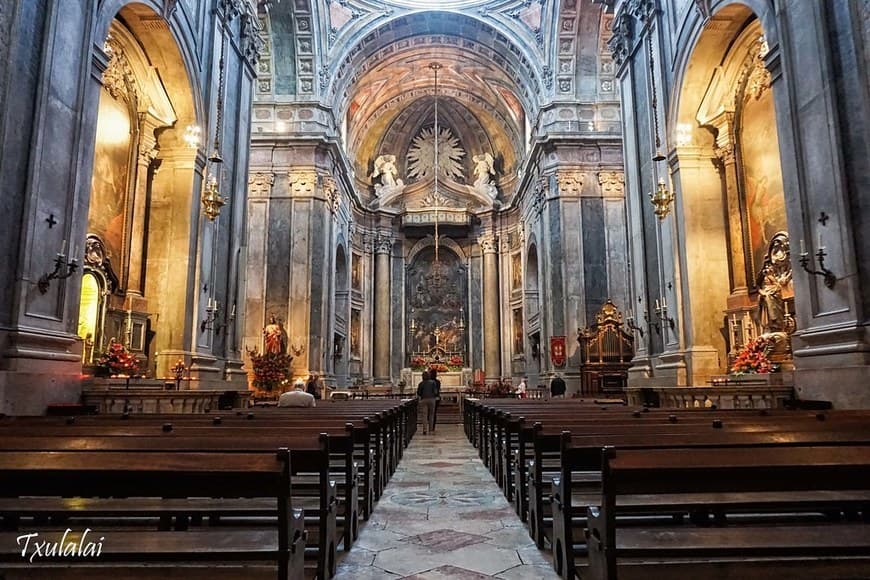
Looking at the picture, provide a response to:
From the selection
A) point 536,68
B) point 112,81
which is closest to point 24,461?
point 112,81

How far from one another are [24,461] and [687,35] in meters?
11.0

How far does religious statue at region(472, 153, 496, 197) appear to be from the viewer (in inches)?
1110

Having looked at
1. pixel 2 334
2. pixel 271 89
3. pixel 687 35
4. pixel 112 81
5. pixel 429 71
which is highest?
pixel 429 71

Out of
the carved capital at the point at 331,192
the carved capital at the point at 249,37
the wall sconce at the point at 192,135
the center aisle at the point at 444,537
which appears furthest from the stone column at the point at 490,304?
the center aisle at the point at 444,537

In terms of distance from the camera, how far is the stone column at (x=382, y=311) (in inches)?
1068

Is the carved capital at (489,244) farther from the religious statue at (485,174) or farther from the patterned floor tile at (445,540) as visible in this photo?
the patterned floor tile at (445,540)

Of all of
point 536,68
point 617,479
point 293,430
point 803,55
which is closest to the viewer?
point 617,479

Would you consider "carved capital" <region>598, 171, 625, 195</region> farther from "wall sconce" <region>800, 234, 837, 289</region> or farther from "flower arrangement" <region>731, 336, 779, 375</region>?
"wall sconce" <region>800, 234, 837, 289</region>

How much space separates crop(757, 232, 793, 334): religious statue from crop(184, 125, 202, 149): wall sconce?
9443 mm

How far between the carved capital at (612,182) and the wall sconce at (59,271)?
15955 millimetres

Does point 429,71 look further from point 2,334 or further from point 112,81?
point 2,334

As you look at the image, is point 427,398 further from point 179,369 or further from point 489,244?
point 489,244

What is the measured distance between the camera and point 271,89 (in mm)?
19875

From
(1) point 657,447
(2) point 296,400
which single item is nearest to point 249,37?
(2) point 296,400
